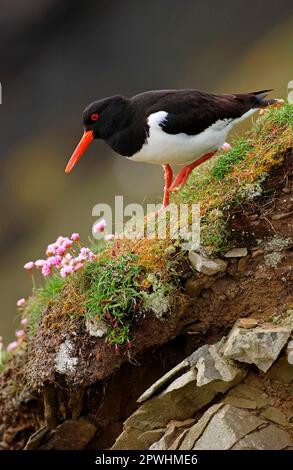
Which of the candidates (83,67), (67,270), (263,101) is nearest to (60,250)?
(67,270)

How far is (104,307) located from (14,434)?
2349 millimetres

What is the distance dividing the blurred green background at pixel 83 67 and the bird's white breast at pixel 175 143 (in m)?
11.2

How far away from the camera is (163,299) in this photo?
5.93 meters

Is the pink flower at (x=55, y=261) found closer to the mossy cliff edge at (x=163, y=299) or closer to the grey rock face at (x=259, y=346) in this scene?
the mossy cliff edge at (x=163, y=299)

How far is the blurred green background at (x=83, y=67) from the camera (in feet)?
61.9

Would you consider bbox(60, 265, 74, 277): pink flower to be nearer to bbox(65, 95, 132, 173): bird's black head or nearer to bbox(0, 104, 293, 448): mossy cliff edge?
bbox(0, 104, 293, 448): mossy cliff edge

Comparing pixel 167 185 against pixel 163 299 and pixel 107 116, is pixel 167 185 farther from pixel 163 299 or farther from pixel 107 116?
pixel 163 299

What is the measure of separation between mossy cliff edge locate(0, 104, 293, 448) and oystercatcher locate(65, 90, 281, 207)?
70 centimetres

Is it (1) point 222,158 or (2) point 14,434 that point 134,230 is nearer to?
(1) point 222,158

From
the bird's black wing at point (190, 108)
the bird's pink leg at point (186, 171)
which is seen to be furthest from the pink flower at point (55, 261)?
the bird's black wing at point (190, 108)

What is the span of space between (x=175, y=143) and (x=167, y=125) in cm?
19

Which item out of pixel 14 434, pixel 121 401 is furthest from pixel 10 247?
pixel 121 401

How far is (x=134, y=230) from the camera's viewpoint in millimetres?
7090

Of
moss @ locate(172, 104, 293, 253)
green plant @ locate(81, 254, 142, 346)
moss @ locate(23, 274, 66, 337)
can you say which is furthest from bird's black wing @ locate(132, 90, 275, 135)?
moss @ locate(23, 274, 66, 337)
